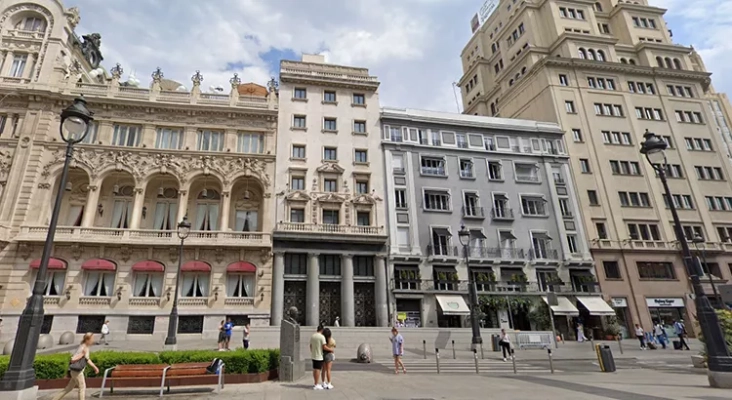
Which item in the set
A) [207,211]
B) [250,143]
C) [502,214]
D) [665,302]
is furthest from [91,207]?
[665,302]

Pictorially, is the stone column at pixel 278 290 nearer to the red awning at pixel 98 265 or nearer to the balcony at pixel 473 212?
the red awning at pixel 98 265

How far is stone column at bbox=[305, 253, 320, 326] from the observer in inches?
1069

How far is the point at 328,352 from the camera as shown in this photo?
10531 millimetres

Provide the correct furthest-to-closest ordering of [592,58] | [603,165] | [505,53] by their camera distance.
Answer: [505,53] → [592,58] → [603,165]

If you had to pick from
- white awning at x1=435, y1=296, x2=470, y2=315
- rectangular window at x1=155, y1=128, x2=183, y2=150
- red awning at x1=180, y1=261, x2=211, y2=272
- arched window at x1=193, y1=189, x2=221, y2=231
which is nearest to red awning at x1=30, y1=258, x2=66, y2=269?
red awning at x1=180, y1=261, x2=211, y2=272

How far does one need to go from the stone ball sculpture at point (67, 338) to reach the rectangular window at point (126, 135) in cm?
1393

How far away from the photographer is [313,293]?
27797 millimetres

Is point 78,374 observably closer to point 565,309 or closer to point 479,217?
point 479,217

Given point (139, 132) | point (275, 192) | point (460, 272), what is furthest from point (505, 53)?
point (139, 132)

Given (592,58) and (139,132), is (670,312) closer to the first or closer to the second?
(592,58)

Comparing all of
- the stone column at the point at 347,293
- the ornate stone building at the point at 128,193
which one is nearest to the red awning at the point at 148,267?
the ornate stone building at the point at 128,193

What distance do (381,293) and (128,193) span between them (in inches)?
846

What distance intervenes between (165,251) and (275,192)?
29.1 feet

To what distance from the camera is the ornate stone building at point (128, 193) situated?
81.4 feet
